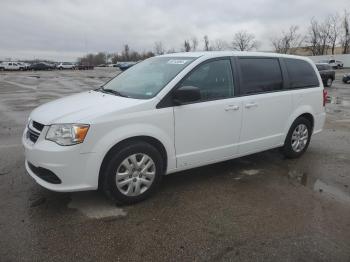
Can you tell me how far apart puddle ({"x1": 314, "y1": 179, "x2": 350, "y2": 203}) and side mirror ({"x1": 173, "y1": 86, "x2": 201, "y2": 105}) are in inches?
80.2

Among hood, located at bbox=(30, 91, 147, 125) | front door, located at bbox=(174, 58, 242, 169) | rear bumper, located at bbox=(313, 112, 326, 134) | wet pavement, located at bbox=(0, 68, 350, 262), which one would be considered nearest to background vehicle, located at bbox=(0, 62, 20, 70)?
wet pavement, located at bbox=(0, 68, 350, 262)

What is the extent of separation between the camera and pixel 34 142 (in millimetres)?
3807

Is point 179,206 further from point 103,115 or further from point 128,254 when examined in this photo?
point 103,115

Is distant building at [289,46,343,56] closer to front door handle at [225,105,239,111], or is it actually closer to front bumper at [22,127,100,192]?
front door handle at [225,105,239,111]

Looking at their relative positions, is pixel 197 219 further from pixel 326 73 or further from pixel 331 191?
pixel 326 73

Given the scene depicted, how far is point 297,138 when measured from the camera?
5754 millimetres

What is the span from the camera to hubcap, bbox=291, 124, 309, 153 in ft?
18.7

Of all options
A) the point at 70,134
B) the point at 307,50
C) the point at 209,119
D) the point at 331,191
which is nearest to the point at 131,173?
the point at 70,134

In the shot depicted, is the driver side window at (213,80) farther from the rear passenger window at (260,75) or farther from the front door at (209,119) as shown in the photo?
the rear passenger window at (260,75)

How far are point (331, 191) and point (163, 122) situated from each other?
2.37m

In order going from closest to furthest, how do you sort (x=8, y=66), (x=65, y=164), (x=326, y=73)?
(x=65, y=164), (x=326, y=73), (x=8, y=66)

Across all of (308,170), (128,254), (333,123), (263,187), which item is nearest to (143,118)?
(128,254)

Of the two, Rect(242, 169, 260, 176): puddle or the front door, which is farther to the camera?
Rect(242, 169, 260, 176): puddle

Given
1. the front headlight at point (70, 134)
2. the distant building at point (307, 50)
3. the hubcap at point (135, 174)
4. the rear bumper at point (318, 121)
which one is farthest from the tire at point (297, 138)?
the distant building at point (307, 50)
